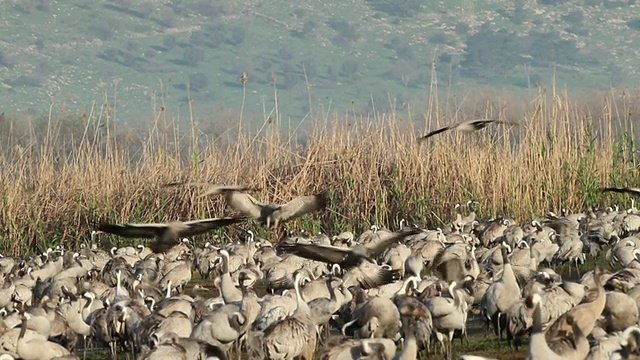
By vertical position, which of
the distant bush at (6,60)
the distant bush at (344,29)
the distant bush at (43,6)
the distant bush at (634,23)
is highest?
the distant bush at (634,23)

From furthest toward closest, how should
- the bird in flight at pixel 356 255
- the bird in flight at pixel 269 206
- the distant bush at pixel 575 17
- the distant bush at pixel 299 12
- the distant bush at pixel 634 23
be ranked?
the distant bush at pixel 299 12, the distant bush at pixel 575 17, the distant bush at pixel 634 23, the bird in flight at pixel 269 206, the bird in flight at pixel 356 255

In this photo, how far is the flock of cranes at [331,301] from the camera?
1151 cm

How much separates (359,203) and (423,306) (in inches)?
461

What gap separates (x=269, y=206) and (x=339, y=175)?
8.71m

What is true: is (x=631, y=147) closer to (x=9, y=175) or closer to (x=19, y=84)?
(x=9, y=175)

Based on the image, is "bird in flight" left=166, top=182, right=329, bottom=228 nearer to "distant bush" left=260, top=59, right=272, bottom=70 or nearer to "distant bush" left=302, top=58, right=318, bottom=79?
"distant bush" left=302, top=58, right=318, bottom=79

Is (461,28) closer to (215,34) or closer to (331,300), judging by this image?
(215,34)

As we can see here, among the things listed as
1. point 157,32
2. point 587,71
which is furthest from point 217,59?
point 587,71

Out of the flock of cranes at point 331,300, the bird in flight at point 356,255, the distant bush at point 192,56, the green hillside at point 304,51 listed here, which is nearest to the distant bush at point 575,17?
the green hillside at point 304,51

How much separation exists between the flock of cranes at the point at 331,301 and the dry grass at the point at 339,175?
3432mm

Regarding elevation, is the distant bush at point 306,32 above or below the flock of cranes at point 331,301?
below

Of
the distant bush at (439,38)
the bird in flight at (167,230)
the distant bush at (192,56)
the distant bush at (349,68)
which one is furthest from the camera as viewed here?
the distant bush at (439,38)

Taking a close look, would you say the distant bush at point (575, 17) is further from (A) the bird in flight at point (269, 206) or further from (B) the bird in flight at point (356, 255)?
(A) the bird in flight at point (269, 206)

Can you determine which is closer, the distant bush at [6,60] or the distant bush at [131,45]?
the distant bush at [6,60]
